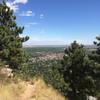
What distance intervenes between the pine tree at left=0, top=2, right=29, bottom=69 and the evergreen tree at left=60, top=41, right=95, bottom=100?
10042mm

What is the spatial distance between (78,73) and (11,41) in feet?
43.2

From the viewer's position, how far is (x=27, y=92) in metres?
10.1

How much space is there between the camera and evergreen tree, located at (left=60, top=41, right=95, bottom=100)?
38.0 metres

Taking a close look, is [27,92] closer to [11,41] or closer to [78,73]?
[11,41]

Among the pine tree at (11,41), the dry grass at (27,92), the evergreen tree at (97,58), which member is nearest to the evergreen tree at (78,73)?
the evergreen tree at (97,58)

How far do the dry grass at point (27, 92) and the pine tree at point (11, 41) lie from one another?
17689 millimetres

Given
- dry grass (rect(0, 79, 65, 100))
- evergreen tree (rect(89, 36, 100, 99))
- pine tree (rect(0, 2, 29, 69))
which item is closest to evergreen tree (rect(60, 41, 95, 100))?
evergreen tree (rect(89, 36, 100, 99))

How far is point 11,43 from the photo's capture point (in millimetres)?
29625

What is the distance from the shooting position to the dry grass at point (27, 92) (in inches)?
345

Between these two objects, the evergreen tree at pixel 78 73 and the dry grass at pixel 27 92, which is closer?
the dry grass at pixel 27 92

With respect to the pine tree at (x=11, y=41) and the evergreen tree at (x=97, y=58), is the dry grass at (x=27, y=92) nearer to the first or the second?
the pine tree at (x=11, y=41)

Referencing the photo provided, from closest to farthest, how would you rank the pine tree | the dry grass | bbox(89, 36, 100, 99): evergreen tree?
the dry grass
the pine tree
bbox(89, 36, 100, 99): evergreen tree

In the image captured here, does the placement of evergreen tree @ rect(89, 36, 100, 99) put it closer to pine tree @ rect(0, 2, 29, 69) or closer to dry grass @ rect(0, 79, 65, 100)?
pine tree @ rect(0, 2, 29, 69)

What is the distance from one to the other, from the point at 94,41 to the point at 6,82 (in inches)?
1140
